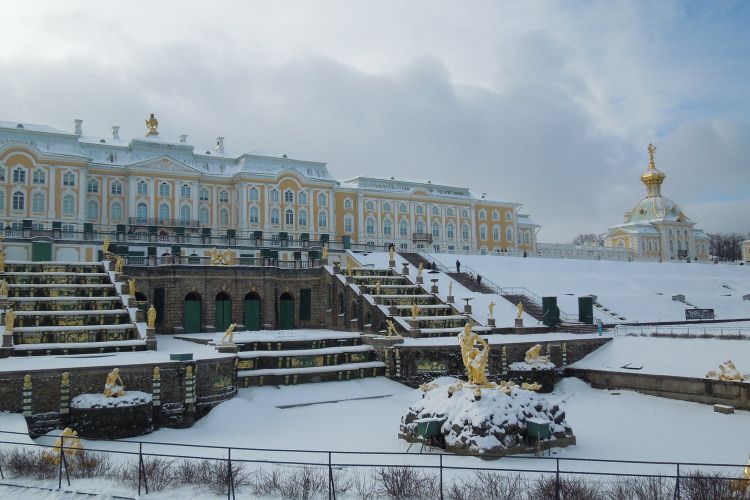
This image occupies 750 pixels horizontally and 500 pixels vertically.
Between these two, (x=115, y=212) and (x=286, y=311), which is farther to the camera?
(x=115, y=212)

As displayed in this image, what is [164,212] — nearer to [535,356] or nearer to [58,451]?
[535,356]

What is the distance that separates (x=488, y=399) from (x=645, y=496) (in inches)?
285

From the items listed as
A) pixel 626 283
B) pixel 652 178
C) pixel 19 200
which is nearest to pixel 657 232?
pixel 652 178

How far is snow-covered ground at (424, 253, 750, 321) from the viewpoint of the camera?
47750 millimetres

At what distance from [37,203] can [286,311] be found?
2665cm

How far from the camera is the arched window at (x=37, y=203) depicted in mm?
54938

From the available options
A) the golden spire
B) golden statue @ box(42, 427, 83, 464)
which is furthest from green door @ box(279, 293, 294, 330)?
the golden spire

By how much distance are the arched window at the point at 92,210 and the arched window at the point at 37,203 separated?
148 inches

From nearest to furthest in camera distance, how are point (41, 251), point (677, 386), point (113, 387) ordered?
point (113, 387), point (677, 386), point (41, 251)

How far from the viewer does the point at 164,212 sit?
6044 cm

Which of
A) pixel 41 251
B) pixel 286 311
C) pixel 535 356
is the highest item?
pixel 41 251

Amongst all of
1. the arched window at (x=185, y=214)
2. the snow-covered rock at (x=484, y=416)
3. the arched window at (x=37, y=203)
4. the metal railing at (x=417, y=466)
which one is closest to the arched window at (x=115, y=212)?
the arched window at (x=185, y=214)

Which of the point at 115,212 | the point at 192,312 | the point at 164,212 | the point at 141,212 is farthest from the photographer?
the point at 164,212

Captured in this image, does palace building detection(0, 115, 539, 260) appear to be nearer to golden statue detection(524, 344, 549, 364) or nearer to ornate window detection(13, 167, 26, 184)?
ornate window detection(13, 167, 26, 184)
